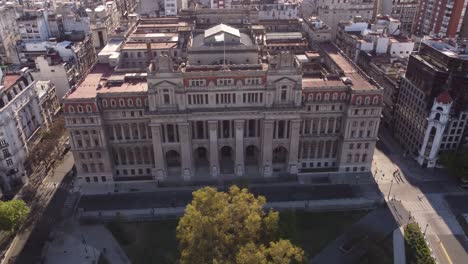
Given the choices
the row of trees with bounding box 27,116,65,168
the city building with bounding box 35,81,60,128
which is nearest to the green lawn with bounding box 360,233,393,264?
the row of trees with bounding box 27,116,65,168

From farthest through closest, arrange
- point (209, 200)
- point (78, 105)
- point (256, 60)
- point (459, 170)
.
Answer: point (256, 60) < point (459, 170) < point (78, 105) < point (209, 200)

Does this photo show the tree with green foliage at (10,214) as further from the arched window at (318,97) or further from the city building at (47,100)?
the arched window at (318,97)

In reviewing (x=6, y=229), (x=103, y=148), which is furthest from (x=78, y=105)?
(x=6, y=229)

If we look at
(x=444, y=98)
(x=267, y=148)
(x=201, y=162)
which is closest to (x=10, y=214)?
(x=201, y=162)

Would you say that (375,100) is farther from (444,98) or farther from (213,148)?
(213,148)

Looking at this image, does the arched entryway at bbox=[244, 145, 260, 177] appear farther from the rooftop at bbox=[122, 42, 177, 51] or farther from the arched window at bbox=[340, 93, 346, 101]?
the rooftop at bbox=[122, 42, 177, 51]

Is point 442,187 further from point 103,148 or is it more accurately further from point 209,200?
point 103,148
